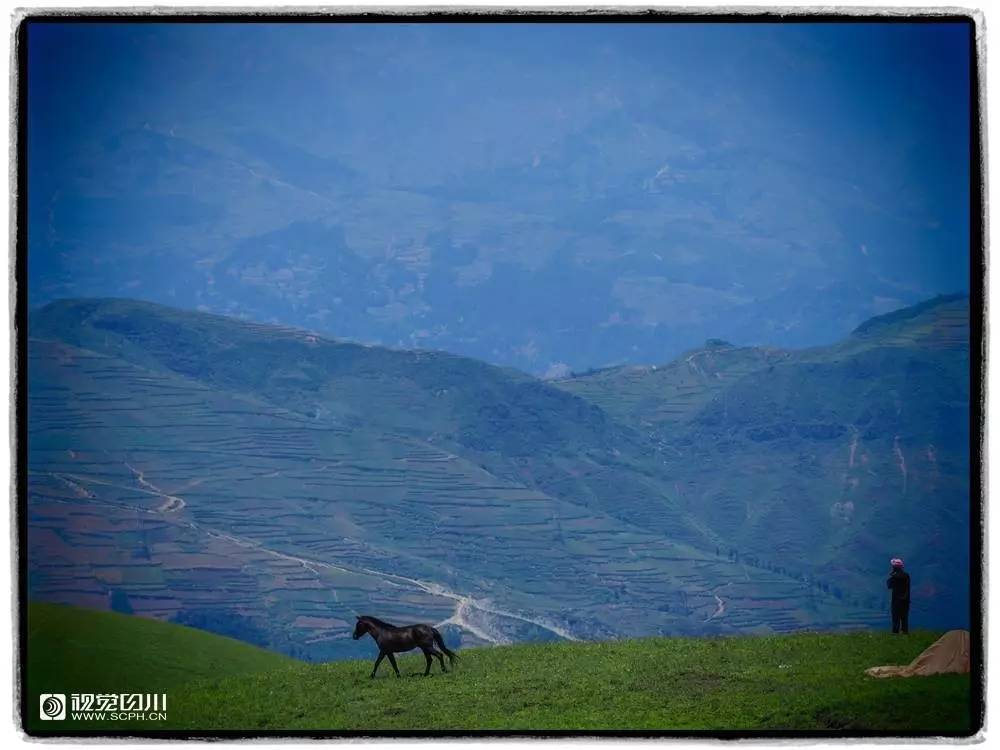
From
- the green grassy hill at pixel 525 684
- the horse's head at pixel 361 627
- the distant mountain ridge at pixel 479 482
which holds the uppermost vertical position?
the distant mountain ridge at pixel 479 482

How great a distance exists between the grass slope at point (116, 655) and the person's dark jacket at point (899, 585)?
21.2 feet

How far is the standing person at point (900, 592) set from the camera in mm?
15625

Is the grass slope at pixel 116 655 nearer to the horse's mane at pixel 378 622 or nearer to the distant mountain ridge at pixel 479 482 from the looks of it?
the distant mountain ridge at pixel 479 482

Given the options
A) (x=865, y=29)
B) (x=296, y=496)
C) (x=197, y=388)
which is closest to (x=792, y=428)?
(x=865, y=29)

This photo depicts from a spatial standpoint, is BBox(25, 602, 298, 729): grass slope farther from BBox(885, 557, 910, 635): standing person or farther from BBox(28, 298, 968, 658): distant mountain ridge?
BBox(885, 557, 910, 635): standing person

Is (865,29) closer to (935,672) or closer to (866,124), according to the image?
(866,124)

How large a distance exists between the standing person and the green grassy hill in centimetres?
24

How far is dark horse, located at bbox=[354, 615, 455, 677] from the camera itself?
15.2 metres

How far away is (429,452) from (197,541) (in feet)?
8.85

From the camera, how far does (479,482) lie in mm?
16562

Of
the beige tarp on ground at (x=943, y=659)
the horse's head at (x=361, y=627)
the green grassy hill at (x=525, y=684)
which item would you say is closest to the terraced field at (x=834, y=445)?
the beige tarp on ground at (x=943, y=659)

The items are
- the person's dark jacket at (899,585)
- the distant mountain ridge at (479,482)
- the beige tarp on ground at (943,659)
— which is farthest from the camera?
the distant mountain ridge at (479,482)

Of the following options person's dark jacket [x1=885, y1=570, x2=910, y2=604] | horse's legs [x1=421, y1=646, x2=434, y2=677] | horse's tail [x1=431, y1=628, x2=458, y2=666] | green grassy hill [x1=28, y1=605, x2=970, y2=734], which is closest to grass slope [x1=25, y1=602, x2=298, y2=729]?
green grassy hill [x1=28, y1=605, x2=970, y2=734]

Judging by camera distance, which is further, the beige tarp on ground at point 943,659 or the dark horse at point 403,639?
the dark horse at point 403,639
